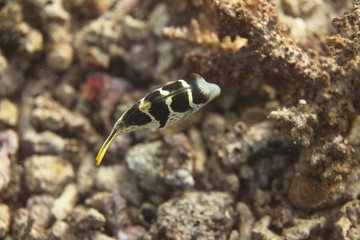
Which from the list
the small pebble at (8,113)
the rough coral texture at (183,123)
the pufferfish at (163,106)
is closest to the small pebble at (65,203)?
the rough coral texture at (183,123)

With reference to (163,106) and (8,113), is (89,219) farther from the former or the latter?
(8,113)

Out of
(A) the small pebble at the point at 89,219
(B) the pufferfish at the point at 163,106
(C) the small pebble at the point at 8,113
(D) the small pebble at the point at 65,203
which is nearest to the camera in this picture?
(B) the pufferfish at the point at 163,106

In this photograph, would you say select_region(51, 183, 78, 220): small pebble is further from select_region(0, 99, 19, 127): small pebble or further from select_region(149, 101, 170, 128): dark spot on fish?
select_region(149, 101, 170, 128): dark spot on fish

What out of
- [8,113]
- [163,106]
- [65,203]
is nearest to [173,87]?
[163,106]

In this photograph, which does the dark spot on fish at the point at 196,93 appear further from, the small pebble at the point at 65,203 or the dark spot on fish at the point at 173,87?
the small pebble at the point at 65,203

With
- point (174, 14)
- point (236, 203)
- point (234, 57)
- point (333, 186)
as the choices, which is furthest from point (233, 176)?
point (174, 14)

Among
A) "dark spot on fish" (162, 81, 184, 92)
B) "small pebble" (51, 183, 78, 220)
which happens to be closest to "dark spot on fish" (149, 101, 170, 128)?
"dark spot on fish" (162, 81, 184, 92)

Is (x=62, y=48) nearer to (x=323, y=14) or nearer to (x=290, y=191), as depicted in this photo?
→ (x=290, y=191)
